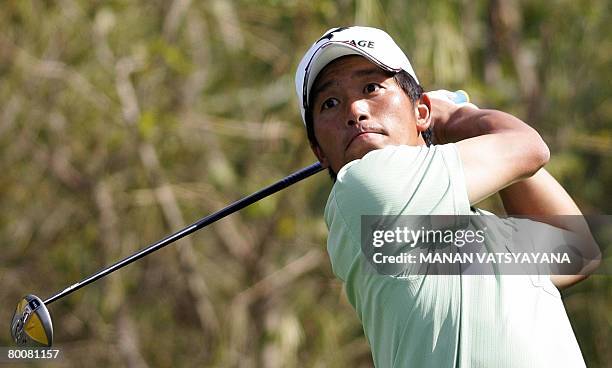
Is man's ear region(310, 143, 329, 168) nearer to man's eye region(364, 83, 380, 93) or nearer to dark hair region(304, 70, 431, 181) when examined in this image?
dark hair region(304, 70, 431, 181)

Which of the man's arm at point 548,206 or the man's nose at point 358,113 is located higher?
the man's nose at point 358,113

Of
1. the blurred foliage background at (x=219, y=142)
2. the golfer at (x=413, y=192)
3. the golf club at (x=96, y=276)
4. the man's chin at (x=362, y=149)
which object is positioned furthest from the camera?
the blurred foliage background at (x=219, y=142)

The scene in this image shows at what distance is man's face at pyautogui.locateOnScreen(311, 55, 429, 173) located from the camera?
2.08m

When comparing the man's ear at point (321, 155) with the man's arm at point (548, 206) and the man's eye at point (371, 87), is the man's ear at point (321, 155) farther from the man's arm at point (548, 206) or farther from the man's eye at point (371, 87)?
the man's arm at point (548, 206)

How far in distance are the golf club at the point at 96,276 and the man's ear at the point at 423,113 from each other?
159 millimetres

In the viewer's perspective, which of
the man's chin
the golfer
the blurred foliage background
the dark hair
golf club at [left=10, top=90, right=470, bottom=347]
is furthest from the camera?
the blurred foliage background

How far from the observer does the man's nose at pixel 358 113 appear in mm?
2080

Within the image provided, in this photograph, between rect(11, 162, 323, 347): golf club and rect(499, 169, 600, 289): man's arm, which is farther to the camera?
rect(11, 162, 323, 347): golf club

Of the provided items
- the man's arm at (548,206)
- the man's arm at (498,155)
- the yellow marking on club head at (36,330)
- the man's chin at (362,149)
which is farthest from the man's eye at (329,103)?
the yellow marking on club head at (36,330)

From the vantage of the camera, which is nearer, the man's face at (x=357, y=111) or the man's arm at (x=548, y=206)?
the man's face at (x=357, y=111)

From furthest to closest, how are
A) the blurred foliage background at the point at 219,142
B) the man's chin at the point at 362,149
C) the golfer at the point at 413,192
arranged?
the blurred foliage background at the point at 219,142 < the man's chin at the point at 362,149 < the golfer at the point at 413,192

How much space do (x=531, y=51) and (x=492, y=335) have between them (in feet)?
22.4

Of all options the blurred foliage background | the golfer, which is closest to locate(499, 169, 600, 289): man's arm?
the golfer

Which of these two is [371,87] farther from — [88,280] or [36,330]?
[36,330]
